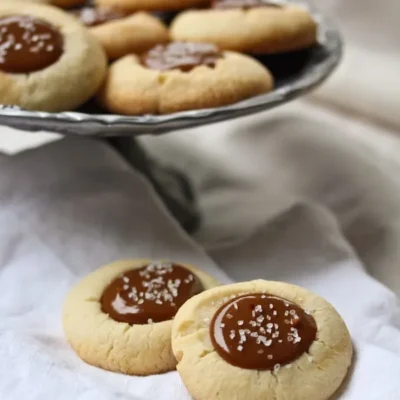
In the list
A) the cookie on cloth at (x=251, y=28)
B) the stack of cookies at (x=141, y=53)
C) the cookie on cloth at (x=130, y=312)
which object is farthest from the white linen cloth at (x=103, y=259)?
the cookie on cloth at (x=251, y=28)

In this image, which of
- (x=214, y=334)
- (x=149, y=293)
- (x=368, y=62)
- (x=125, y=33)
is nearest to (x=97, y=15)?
(x=125, y=33)

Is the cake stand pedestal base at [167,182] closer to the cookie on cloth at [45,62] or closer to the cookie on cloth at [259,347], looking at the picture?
the cookie on cloth at [45,62]

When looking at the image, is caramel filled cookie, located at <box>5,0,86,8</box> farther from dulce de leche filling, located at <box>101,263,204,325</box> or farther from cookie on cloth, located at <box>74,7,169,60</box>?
dulce de leche filling, located at <box>101,263,204,325</box>

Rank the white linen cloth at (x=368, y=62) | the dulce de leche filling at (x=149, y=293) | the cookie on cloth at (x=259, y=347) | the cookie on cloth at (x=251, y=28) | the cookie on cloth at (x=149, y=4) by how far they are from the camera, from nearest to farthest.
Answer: the cookie on cloth at (x=259, y=347) → the dulce de leche filling at (x=149, y=293) → the cookie on cloth at (x=251, y=28) → the cookie on cloth at (x=149, y=4) → the white linen cloth at (x=368, y=62)

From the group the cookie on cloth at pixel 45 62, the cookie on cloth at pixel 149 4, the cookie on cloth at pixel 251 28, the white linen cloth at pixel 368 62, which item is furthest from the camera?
the white linen cloth at pixel 368 62

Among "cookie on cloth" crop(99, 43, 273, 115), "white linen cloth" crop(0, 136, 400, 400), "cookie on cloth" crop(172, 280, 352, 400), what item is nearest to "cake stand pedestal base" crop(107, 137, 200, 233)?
"white linen cloth" crop(0, 136, 400, 400)

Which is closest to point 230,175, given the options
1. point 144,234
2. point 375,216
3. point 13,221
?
point 375,216

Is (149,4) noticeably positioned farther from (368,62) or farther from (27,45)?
(368,62)

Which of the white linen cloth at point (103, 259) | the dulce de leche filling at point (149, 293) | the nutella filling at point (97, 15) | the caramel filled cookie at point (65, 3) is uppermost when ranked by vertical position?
the nutella filling at point (97, 15)
